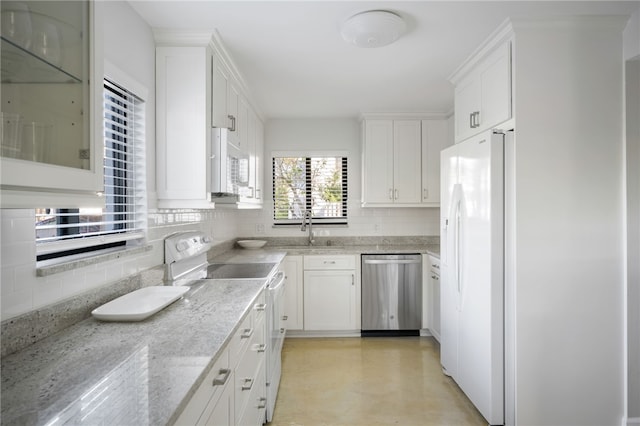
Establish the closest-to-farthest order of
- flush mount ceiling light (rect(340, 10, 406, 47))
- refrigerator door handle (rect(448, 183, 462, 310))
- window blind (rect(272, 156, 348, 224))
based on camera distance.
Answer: flush mount ceiling light (rect(340, 10, 406, 47)) → refrigerator door handle (rect(448, 183, 462, 310)) → window blind (rect(272, 156, 348, 224))

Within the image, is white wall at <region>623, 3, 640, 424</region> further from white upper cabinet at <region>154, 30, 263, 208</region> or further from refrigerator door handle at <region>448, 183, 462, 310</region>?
white upper cabinet at <region>154, 30, 263, 208</region>

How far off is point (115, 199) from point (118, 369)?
116 cm

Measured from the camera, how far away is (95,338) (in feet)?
4.10

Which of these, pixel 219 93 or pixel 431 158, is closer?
pixel 219 93

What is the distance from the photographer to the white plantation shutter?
57.4 inches

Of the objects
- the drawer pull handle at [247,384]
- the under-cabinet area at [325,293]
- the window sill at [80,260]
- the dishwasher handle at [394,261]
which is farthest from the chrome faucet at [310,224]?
the drawer pull handle at [247,384]

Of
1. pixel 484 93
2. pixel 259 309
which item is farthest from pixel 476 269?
pixel 259 309

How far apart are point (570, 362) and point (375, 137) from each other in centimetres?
285

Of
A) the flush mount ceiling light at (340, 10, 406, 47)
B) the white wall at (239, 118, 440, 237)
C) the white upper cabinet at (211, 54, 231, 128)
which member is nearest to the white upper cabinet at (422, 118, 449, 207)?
the white wall at (239, 118, 440, 237)

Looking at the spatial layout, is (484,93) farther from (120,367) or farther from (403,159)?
(120,367)

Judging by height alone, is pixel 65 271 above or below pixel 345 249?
above

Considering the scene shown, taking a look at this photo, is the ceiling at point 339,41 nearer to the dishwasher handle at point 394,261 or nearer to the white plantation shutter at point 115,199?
the white plantation shutter at point 115,199

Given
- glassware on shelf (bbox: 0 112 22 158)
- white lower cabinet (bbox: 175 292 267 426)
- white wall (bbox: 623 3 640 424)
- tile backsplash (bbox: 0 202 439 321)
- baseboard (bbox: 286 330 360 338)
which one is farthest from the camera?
baseboard (bbox: 286 330 360 338)

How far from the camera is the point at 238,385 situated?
4.92ft
